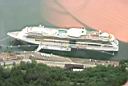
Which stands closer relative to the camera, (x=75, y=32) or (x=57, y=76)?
(x=57, y=76)

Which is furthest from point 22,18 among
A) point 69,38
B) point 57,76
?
point 57,76

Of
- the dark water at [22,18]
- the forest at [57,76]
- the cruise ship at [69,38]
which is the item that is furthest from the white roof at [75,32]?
the forest at [57,76]

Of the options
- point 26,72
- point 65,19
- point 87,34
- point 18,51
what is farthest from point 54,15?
point 26,72

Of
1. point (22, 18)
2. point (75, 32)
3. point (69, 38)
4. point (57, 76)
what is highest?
point (22, 18)

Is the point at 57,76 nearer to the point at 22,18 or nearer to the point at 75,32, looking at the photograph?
the point at 75,32

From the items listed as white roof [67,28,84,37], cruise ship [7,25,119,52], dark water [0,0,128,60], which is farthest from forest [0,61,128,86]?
white roof [67,28,84,37]

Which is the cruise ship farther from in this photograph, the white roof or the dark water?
the dark water

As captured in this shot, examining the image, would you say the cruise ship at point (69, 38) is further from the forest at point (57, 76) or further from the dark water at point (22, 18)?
the forest at point (57, 76)
